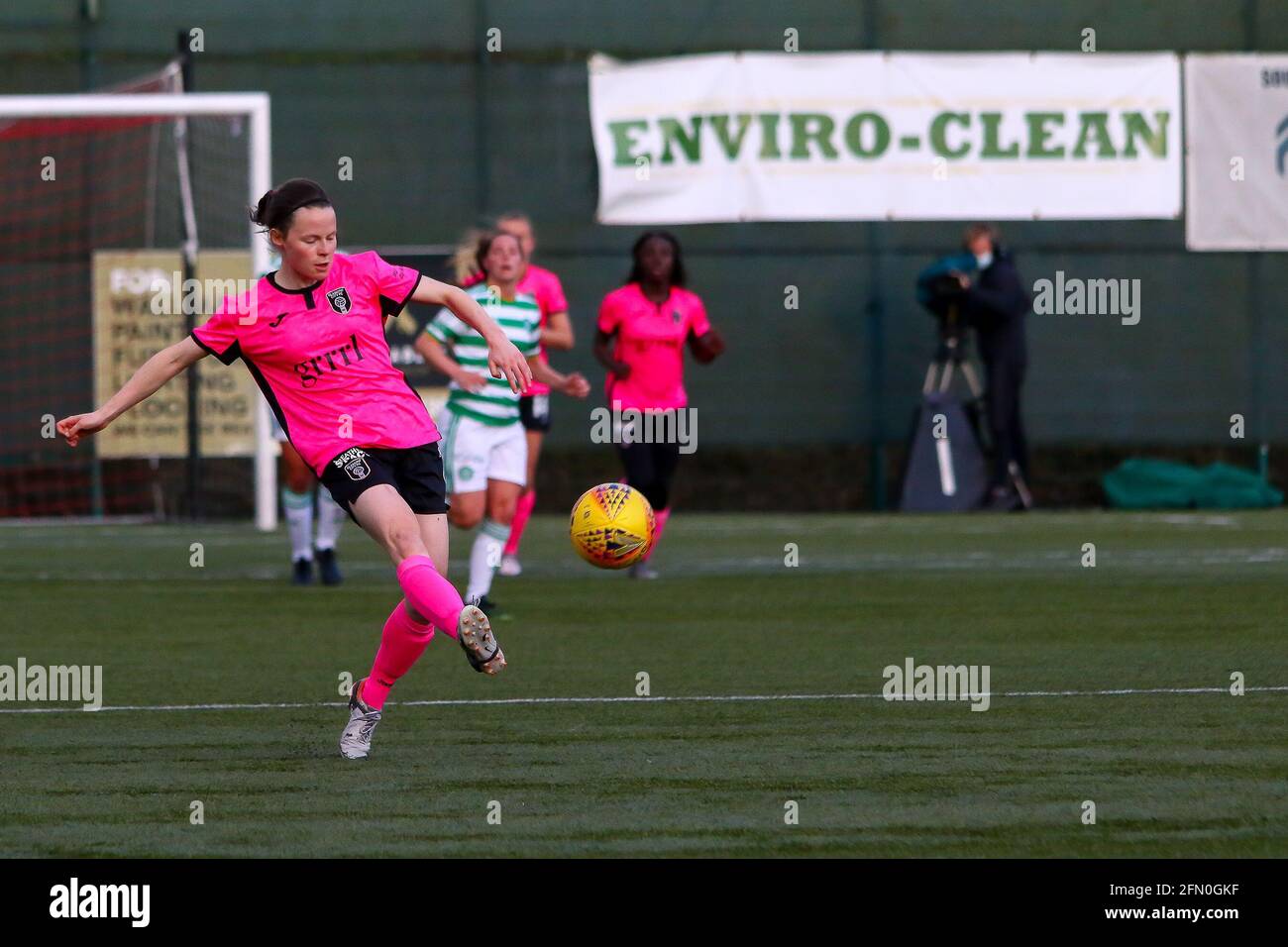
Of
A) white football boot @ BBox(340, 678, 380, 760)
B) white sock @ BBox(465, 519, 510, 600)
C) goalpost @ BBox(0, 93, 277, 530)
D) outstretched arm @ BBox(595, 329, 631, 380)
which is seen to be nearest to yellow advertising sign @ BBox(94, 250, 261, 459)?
goalpost @ BBox(0, 93, 277, 530)

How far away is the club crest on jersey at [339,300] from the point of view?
24.5 ft

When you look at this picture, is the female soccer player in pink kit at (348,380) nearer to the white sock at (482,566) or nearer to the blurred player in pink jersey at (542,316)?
the white sock at (482,566)

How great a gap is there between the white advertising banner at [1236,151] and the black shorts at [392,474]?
50.2 feet

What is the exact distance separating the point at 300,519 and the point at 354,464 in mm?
6497

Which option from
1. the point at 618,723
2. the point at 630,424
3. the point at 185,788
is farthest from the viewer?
the point at 630,424

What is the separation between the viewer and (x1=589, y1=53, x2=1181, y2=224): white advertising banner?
68.9 ft

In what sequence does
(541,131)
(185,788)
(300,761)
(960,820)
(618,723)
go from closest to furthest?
(960,820) → (185,788) → (300,761) → (618,723) → (541,131)

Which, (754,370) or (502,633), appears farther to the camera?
(754,370)

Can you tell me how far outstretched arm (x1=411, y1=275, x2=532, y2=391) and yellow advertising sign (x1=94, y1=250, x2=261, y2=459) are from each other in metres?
12.2

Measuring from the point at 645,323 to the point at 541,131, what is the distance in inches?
282

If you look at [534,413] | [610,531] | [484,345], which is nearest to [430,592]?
[610,531]

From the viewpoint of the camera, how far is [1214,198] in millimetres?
21578
